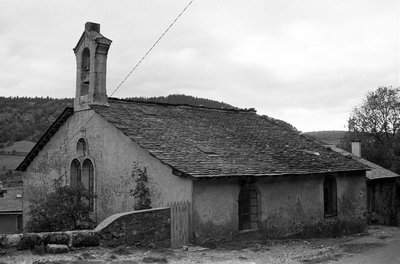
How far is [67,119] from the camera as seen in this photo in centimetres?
1920

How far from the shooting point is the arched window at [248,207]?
15805 mm

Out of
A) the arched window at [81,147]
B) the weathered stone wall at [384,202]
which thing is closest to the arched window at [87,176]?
the arched window at [81,147]

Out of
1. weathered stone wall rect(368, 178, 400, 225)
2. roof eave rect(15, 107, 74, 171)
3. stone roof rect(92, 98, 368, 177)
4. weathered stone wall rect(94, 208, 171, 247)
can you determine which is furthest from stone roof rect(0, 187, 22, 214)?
weathered stone wall rect(94, 208, 171, 247)

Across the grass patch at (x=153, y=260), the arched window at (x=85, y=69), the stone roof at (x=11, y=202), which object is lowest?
the stone roof at (x=11, y=202)

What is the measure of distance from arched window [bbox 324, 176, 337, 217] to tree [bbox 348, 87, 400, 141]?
25.0 metres

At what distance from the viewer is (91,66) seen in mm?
17422

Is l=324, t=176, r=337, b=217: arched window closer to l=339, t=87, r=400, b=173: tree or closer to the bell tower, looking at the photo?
the bell tower

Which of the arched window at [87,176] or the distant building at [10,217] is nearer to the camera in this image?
the arched window at [87,176]

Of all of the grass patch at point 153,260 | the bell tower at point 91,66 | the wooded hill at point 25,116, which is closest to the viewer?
the grass patch at point 153,260

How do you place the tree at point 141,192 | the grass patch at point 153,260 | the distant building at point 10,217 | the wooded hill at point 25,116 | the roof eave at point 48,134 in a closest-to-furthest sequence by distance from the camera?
the grass patch at point 153,260
the tree at point 141,192
the roof eave at point 48,134
the distant building at point 10,217
the wooded hill at point 25,116

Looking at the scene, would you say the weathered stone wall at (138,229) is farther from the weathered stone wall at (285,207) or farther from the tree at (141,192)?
the tree at (141,192)

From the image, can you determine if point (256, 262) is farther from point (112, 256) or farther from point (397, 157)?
point (397, 157)

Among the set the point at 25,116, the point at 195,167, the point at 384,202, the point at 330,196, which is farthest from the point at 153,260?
the point at 25,116

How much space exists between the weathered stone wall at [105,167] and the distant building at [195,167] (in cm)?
4
